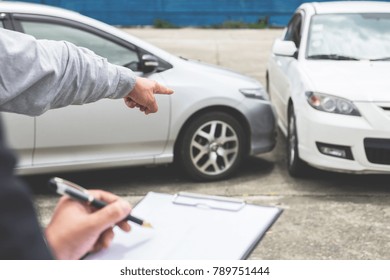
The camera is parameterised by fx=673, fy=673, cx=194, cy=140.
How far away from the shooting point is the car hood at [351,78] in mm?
5070

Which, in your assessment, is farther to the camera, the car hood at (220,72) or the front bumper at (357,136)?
Answer: the car hood at (220,72)

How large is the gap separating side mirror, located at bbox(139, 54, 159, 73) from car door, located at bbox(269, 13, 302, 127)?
52.8 inches

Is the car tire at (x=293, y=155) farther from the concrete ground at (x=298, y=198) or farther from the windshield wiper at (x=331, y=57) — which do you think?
the windshield wiper at (x=331, y=57)

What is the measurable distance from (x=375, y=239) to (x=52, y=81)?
337 cm

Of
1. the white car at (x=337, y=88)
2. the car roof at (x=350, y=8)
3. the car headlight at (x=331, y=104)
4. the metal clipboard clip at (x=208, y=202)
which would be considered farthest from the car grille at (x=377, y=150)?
the car roof at (x=350, y=8)

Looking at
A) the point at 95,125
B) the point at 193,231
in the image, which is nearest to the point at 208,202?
the point at 193,231

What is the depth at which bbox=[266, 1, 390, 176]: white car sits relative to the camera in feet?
16.4

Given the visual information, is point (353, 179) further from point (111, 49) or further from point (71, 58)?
point (71, 58)

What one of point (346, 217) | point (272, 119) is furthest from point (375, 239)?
point (272, 119)

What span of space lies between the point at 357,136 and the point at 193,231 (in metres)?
1.63

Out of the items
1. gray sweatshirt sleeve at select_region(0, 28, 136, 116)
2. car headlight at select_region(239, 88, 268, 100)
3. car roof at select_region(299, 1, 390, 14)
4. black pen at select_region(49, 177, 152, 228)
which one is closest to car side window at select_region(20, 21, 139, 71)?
car headlight at select_region(239, 88, 268, 100)

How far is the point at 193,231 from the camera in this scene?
4.05 meters

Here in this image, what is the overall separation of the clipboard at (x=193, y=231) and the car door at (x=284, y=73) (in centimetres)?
186

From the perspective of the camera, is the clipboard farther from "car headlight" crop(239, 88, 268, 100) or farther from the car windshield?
the car windshield
